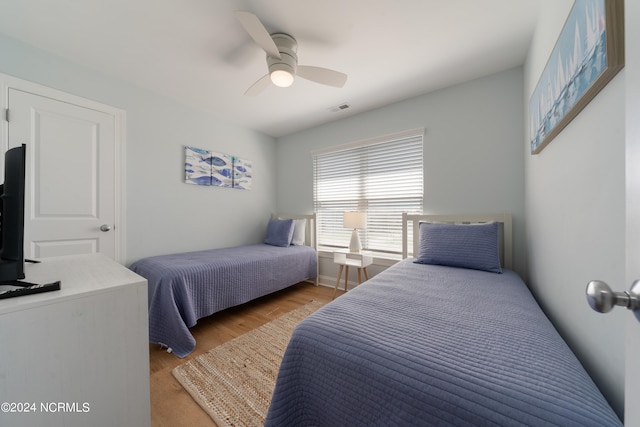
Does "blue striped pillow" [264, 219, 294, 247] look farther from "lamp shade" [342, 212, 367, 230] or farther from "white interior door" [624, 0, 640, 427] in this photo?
"white interior door" [624, 0, 640, 427]

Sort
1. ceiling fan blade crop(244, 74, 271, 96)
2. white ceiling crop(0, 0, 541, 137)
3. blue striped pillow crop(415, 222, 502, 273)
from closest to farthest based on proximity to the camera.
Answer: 1. white ceiling crop(0, 0, 541, 137)
2. blue striped pillow crop(415, 222, 502, 273)
3. ceiling fan blade crop(244, 74, 271, 96)

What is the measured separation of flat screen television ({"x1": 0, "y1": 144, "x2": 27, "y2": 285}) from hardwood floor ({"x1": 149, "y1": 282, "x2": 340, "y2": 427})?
3.24 ft

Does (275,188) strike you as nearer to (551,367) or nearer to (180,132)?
(180,132)

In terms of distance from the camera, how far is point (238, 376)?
153 centimetres

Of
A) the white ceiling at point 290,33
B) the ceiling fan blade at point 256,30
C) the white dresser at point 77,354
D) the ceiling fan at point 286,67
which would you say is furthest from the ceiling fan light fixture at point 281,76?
the white dresser at point 77,354

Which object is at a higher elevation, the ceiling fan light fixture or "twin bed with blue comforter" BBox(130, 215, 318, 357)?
the ceiling fan light fixture

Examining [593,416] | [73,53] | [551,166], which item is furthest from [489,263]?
[73,53]

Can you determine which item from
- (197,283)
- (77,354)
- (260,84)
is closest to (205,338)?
(197,283)

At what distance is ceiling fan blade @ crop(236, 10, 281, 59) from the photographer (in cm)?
135

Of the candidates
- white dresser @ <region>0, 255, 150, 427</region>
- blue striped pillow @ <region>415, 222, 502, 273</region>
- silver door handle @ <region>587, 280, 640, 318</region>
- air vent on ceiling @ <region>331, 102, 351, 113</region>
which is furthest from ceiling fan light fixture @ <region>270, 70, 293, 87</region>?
silver door handle @ <region>587, 280, 640, 318</region>

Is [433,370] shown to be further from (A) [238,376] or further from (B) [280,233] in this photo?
(B) [280,233]

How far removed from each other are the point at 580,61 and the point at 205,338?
281 cm

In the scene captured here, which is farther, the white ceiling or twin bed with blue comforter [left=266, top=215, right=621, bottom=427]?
the white ceiling

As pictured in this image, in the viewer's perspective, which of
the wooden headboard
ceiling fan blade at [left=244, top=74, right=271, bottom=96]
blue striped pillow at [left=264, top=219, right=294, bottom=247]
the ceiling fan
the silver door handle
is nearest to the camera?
the silver door handle
